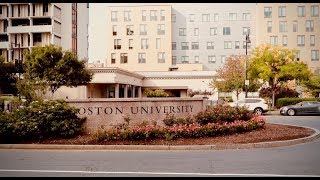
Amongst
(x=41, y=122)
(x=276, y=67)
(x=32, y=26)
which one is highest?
(x=32, y=26)

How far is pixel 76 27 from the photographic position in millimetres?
73438

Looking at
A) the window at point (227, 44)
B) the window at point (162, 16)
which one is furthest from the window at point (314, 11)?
the window at point (162, 16)

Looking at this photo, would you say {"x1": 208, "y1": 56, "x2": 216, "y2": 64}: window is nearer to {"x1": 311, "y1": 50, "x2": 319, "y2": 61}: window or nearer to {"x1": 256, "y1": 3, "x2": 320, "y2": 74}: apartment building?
{"x1": 256, "y1": 3, "x2": 320, "y2": 74}: apartment building

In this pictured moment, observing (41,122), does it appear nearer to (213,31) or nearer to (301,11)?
(301,11)

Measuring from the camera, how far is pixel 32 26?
65438 millimetres

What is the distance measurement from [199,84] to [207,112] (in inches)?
2111

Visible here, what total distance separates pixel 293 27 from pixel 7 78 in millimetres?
52514

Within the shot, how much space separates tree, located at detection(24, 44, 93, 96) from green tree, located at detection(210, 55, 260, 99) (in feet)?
54.9

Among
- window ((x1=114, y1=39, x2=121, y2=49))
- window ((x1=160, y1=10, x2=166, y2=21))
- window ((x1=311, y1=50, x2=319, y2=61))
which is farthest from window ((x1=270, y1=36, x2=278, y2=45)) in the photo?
window ((x1=114, y1=39, x2=121, y2=49))

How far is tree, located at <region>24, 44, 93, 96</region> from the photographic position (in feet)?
151

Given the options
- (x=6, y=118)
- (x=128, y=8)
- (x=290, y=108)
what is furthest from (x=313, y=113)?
(x=128, y=8)

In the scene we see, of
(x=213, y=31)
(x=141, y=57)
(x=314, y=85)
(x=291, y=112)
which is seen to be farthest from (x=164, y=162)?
(x=213, y=31)

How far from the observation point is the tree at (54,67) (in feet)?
151

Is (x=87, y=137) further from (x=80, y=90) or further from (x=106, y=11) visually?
(x=106, y=11)
